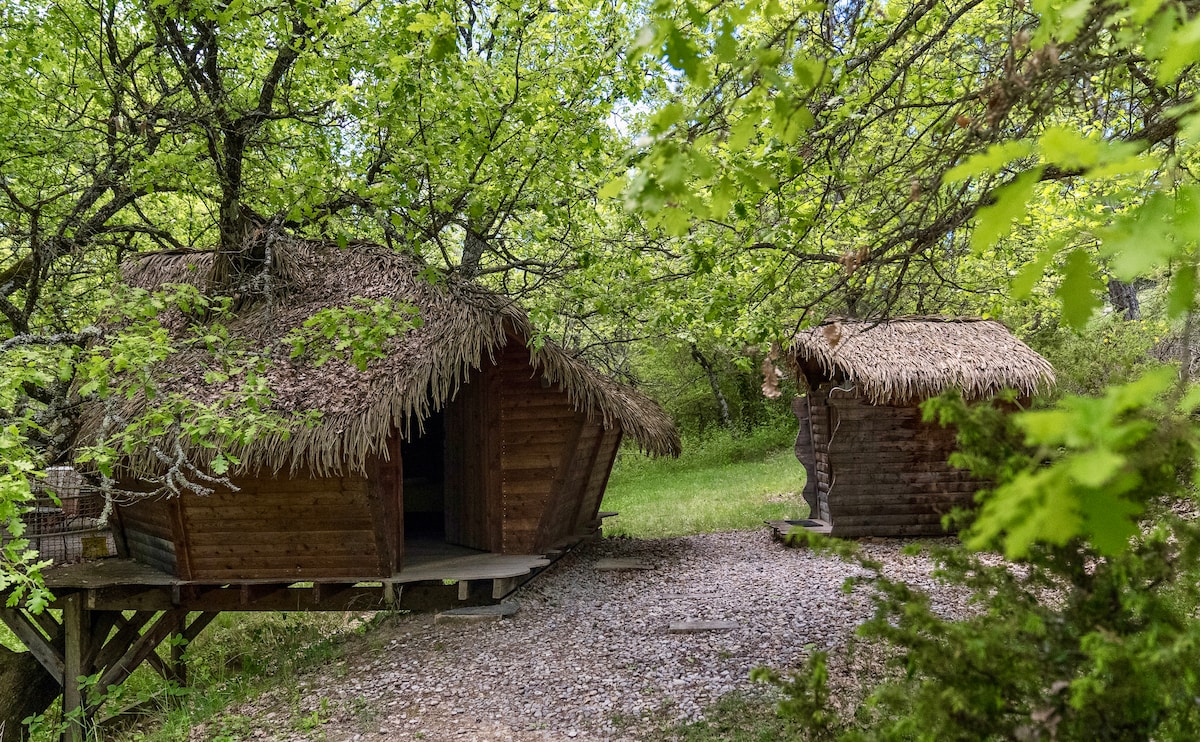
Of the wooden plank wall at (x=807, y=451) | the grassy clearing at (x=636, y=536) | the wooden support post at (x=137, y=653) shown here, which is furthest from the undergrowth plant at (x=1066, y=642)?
the wooden plank wall at (x=807, y=451)

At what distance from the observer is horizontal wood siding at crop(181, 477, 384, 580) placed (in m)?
Result: 7.27

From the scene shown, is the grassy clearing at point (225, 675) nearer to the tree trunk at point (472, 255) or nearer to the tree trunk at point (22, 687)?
the tree trunk at point (22, 687)

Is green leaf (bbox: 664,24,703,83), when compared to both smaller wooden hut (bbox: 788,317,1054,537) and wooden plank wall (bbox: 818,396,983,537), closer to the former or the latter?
smaller wooden hut (bbox: 788,317,1054,537)

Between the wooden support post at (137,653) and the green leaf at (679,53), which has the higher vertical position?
the green leaf at (679,53)

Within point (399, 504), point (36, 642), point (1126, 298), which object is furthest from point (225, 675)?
point (1126, 298)

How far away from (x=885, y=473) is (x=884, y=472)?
0.02 metres

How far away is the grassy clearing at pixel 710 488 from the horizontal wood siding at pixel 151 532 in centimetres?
619

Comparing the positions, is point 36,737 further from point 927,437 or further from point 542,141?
point 927,437

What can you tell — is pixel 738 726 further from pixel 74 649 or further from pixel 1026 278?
pixel 74 649

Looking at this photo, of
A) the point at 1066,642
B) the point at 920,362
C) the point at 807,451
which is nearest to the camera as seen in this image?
the point at 1066,642

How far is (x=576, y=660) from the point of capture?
6160 millimetres

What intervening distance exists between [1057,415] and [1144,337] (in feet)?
45.7

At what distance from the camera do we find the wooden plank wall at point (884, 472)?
9859mm

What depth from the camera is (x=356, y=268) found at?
330 inches
